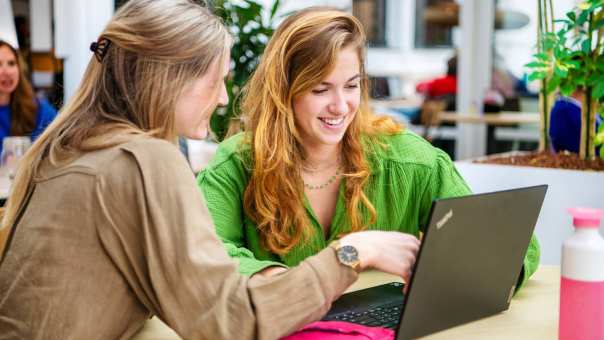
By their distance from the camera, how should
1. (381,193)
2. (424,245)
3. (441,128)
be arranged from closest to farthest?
1. (424,245)
2. (381,193)
3. (441,128)

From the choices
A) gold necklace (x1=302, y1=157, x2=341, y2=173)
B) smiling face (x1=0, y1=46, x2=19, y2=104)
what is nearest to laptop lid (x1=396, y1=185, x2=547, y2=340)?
gold necklace (x1=302, y1=157, x2=341, y2=173)

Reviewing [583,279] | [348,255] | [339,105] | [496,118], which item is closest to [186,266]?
[348,255]

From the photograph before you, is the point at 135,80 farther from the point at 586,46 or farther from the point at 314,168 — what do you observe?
the point at 586,46

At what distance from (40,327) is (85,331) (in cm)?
7

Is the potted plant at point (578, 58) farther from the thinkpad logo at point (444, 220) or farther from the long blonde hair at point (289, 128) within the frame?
the thinkpad logo at point (444, 220)

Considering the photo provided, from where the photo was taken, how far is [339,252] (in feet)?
3.85

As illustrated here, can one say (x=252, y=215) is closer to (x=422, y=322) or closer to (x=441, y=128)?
(x=422, y=322)

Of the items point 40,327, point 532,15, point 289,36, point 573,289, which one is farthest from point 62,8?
point 532,15

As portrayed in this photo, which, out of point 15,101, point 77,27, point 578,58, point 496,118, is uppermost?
point 77,27

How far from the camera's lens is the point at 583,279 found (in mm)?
1150

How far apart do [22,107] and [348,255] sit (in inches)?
135

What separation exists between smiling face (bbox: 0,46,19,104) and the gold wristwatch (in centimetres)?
340

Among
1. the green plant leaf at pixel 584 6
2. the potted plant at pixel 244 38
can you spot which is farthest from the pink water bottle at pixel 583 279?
the potted plant at pixel 244 38

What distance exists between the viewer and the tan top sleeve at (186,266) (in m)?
1.12
